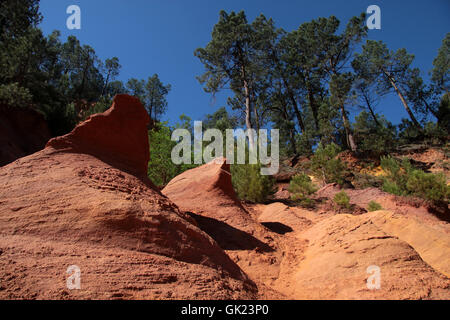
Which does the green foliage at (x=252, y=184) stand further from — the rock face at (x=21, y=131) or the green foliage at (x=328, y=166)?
the rock face at (x=21, y=131)

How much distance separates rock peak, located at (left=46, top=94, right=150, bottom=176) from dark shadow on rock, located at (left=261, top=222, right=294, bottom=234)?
16.6 feet

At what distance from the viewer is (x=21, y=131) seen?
1773 centimetres

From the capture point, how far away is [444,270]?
5902 millimetres

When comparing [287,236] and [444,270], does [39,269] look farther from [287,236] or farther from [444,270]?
[444,270]

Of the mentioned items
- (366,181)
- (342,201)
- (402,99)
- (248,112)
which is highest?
(402,99)

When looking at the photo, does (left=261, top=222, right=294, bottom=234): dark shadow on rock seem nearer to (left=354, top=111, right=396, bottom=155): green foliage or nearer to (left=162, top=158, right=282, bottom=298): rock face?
(left=162, top=158, right=282, bottom=298): rock face

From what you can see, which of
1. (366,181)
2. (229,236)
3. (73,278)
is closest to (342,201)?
(229,236)

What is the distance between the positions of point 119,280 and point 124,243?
0.66 metres

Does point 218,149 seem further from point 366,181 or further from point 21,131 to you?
point 21,131

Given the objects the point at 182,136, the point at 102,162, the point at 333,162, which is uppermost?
the point at 182,136

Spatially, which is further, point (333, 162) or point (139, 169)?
point (333, 162)

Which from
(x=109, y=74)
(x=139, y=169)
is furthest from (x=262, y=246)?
(x=109, y=74)

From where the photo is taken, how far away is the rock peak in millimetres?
5098

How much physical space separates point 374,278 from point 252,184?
10.4 meters
